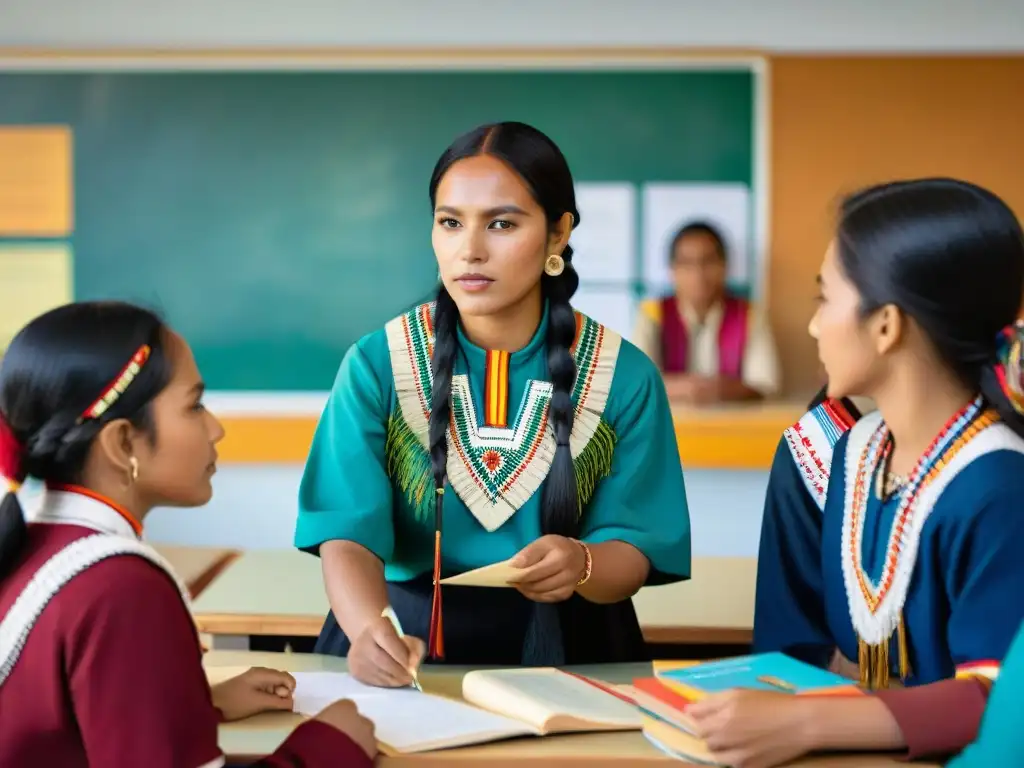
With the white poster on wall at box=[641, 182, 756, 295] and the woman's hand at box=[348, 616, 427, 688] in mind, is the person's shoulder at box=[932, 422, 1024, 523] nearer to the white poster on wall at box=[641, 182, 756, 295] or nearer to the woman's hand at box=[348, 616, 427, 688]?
the woman's hand at box=[348, 616, 427, 688]

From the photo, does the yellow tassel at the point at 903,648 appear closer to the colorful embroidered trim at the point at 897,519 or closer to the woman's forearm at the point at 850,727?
the colorful embroidered trim at the point at 897,519

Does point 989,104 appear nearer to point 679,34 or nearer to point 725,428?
point 679,34

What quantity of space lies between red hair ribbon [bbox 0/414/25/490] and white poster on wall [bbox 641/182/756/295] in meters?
3.92

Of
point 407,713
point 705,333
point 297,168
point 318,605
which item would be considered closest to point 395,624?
point 407,713

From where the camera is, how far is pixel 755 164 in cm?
491

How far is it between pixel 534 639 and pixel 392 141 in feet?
11.2

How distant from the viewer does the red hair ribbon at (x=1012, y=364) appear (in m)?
1.41

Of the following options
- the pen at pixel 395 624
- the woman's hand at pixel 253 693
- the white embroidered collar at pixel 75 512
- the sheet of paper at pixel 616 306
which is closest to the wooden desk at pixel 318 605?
the pen at pixel 395 624

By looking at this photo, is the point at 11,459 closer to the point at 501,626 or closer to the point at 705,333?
the point at 501,626

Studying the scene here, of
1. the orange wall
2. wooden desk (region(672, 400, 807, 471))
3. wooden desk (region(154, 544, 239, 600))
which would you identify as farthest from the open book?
the orange wall

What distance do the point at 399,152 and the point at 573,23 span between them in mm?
839

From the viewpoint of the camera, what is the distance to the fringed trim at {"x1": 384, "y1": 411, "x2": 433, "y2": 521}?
181cm

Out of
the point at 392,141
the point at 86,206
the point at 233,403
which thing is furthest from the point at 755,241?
the point at 86,206

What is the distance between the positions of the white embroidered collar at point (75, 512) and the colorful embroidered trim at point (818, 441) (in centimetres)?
91
